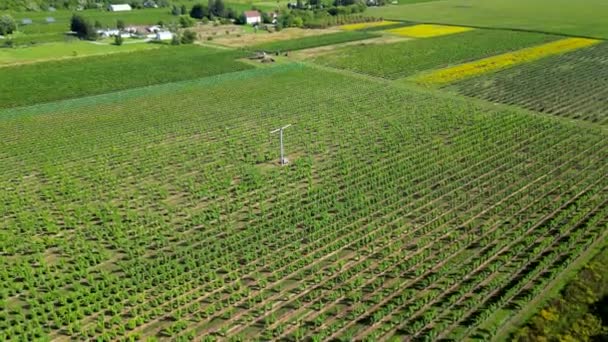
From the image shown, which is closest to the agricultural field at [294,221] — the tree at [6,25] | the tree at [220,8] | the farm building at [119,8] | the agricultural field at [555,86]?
the agricultural field at [555,86]

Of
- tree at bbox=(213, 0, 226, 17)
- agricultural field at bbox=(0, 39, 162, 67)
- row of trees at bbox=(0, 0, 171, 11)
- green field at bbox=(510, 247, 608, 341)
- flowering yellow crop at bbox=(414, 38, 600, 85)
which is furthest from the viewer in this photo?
row of trees at bbox=(0, 0, 171, 11)

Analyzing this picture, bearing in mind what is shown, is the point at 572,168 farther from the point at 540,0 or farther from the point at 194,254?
the point at 540,0

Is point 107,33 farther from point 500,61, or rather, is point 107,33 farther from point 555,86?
point 555,86

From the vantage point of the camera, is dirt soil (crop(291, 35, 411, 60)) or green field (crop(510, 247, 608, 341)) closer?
green field (crop(510, 247, 608, 341))

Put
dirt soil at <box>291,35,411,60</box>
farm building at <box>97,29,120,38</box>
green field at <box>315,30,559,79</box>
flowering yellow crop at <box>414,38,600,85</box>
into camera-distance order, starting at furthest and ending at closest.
A: farm building at <box>97,29,120,38</box> < dirt soil at <box>291,35,411,60</box> < green field at <box>315,30,559,79</box> < flowering yellow crop at <box>414,38,600,85</box>

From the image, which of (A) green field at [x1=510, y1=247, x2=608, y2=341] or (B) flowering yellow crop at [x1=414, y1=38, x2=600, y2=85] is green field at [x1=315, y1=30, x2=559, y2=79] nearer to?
(B) flowering yellow crop at [x1=414, y1=38, x2=600, y2=85]

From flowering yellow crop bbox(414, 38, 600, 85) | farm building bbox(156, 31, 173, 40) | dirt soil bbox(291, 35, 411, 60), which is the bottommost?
flowering yellow crop bbox(414, 38, 600, 85)

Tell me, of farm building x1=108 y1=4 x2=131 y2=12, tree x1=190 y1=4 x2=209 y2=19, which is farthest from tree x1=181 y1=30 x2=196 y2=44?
farm building x1=108 y1=4 x2=131 y2=12
